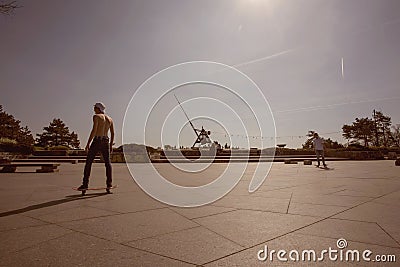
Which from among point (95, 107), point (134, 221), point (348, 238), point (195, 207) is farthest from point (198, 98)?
point (348, 238)

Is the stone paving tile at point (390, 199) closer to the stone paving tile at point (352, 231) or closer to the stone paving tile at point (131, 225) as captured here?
the stone paving tile at point (352, 231)

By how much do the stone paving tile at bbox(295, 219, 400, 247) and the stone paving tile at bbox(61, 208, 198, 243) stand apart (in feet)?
4.95

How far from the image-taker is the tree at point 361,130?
6269 cm

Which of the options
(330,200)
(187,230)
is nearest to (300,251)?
(187,230)

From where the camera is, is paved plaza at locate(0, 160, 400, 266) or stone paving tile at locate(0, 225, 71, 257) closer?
paved plaza at locate(0, 160, 400, 266)

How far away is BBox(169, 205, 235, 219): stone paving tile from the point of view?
4.25 m

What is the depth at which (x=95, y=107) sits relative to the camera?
6.64 m

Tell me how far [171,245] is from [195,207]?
6.89 ft

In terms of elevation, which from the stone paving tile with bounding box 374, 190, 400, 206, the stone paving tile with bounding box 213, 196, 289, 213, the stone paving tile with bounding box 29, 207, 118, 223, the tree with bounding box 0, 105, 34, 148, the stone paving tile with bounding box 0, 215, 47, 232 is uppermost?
the tree with bounding box 0, 105, 34, 148

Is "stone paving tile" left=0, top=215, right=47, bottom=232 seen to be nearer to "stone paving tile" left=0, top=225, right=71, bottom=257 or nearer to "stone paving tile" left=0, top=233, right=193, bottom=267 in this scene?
"stone paving tile" left=0, top=225, right=71, bottom=257

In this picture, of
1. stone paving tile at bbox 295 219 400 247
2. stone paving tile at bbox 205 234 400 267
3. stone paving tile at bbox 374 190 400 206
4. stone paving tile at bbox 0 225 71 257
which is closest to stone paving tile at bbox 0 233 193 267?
stone paving tile at bbox 0 225 71 257

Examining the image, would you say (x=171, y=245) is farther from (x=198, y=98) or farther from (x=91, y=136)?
(x=198, y=98)

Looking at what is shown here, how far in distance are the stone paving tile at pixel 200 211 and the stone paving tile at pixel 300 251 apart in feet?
4.95

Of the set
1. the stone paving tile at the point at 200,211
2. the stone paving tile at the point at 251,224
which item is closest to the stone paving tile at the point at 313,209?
the stone paving tile at the point at 251,224
